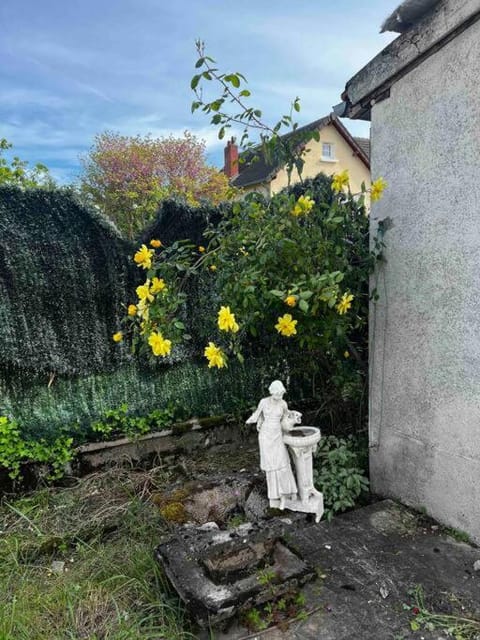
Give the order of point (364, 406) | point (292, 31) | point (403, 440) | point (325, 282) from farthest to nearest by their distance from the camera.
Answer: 1. point (364, 406)
2. point (292, 31)
3. point (403, 440)
4. point (325, 282)

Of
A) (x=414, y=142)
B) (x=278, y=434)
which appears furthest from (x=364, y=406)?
(x=414, y=142)

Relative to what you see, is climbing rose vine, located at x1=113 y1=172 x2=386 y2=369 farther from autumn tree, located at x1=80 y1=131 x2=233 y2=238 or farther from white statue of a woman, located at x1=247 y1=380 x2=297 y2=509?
autumn tree, located at x1=80 y1=131 x2=233 y2=238

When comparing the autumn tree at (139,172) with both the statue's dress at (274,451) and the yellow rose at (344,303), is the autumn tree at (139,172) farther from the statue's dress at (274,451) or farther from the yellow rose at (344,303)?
the yellow rose at (344,303)

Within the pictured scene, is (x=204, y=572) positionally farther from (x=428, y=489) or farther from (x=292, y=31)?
(x=292, y=31)

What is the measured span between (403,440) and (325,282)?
1.48 meters

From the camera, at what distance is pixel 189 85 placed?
2.85m

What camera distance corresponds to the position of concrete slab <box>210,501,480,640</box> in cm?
213

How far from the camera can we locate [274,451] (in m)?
3.16

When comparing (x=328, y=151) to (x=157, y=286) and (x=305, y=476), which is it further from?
(x=305, y=476)

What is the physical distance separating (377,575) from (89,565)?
1.89 meters

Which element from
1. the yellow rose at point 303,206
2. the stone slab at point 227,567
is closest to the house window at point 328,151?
the yellow rose at point 303,206

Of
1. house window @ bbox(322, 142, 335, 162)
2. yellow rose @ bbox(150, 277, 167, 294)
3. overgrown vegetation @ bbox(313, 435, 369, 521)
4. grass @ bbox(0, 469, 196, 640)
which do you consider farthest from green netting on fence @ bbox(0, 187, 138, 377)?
house window @ bbox(322, 142, 335, 162)

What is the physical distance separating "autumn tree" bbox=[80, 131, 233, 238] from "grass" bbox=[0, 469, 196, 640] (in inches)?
465

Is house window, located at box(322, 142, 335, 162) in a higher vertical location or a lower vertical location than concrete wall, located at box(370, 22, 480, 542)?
higher
